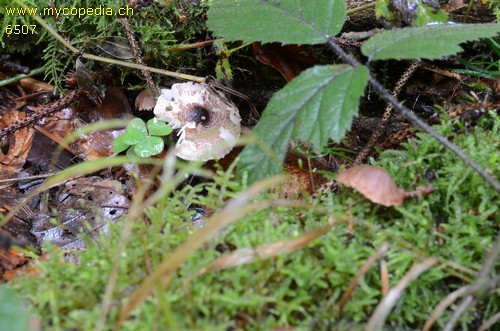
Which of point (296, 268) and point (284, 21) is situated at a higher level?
point (284, 21)

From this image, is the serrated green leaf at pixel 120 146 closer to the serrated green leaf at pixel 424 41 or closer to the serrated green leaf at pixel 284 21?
the serrated green leaf at pixel 284 21

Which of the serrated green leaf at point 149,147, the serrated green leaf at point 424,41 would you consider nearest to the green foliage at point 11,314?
the serrated green leaf at point 424,41

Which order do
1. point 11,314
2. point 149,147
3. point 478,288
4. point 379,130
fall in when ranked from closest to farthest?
point 11,314 → point 478,288 → point 379,130 → point 149,147

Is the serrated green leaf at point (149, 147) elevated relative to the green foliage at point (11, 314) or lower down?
lower down

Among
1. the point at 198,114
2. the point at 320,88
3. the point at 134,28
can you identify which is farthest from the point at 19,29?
the point at 320,88

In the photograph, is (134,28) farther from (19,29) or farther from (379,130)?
(379,130)

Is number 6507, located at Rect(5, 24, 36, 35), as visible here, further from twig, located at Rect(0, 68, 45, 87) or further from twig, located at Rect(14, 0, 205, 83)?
twig, located at Rect(0, 68, 45, 87)
